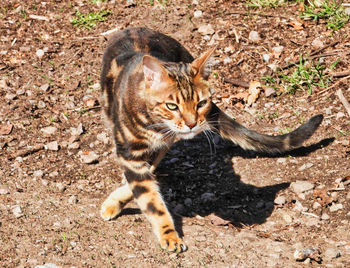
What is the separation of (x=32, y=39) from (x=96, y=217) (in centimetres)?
354

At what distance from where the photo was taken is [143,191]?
4.48 metres

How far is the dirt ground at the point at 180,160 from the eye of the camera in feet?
13.7

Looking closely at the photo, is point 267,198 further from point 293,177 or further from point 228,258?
point 228,258

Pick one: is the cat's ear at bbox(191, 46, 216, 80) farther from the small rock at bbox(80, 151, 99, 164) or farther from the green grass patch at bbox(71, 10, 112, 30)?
the green grass patch at bbox(71, 10, 112, 30)

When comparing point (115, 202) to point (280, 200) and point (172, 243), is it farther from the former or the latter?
point (280, 200)

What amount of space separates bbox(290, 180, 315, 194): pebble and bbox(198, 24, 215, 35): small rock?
2838 millimetres

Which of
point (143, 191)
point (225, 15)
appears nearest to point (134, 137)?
point (143, 191)

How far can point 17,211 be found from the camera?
4477 mm

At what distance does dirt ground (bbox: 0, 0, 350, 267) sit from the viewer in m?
4.16

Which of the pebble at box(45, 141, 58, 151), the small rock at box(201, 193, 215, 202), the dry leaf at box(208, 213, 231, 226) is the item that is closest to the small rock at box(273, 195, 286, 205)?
the dry leaf at box(208, 213, 231, 226)

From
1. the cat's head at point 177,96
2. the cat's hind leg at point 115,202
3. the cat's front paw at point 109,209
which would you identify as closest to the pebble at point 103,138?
the cat's hind leg at point 115,202

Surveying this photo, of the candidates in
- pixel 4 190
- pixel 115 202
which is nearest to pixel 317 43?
pixel 115 202

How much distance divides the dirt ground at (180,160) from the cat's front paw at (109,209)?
70 millimetres

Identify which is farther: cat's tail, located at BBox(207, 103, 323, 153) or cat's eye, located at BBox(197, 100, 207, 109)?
cat's tail, located at BBox(207, 103, 323, 153)
